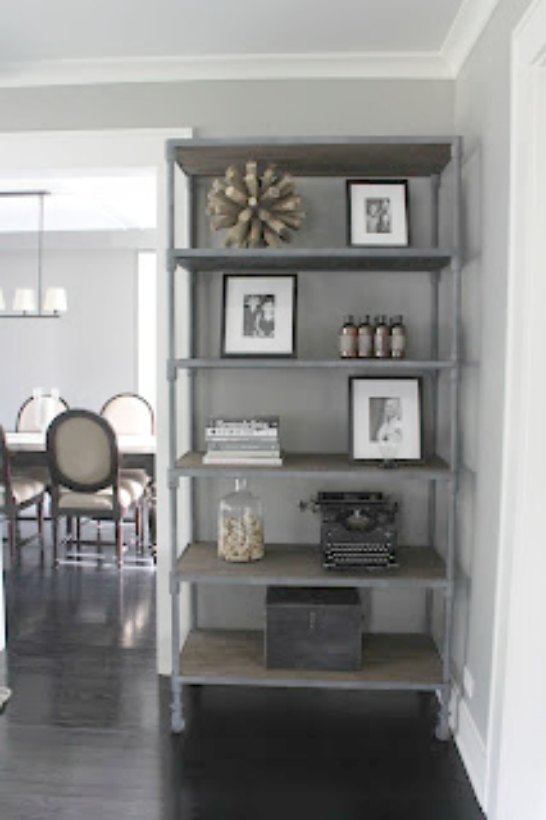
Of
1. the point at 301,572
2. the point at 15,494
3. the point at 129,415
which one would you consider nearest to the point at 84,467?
the point at 15,494

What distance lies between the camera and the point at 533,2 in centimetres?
175

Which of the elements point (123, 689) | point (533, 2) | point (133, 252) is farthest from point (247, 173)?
point (133, 252)

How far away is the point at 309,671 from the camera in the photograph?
97.2 inches

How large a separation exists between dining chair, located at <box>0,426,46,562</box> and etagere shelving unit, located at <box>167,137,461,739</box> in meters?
1.96

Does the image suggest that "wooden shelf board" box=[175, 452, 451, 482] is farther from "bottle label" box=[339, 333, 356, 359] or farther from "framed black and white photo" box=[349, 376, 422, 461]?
"bottle label" box=[339, 333, 356, 359]

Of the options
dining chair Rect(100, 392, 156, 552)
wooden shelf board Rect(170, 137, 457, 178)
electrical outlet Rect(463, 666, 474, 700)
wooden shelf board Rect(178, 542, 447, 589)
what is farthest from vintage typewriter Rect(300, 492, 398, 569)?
dining chair Rect(100, 392, 156, 552)

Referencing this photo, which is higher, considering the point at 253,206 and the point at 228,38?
the point at 228,38

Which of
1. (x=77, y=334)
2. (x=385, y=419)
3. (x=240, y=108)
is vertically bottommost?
(x=385, y=419)

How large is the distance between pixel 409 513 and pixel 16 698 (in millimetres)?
1668

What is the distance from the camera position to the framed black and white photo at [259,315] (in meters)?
2.59

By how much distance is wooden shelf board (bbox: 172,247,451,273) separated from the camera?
2.29 m

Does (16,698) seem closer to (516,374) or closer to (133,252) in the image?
(516,374)

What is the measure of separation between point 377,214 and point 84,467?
7.77ft

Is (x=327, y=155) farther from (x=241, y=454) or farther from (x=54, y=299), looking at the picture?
(x=54, y=299)
